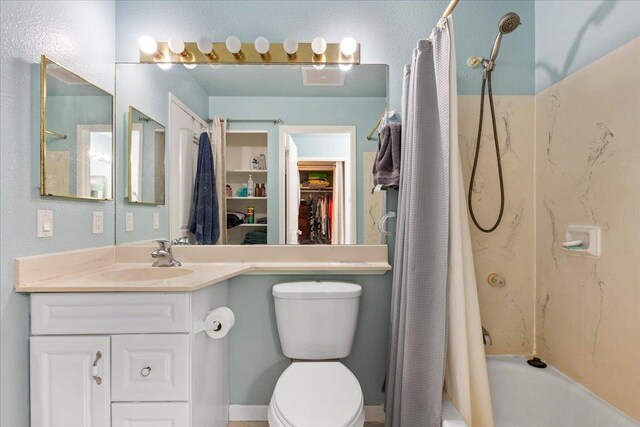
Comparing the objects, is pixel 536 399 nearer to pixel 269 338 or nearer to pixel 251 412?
pixel 269 338

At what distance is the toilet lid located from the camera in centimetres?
116

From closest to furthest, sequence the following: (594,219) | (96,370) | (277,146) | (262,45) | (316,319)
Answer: (96,370) → (594,219) → (316,319) → (262,45) → (277,146)

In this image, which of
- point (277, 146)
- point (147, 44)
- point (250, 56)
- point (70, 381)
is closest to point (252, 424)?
point (70, 381)

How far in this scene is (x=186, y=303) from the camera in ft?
4.09

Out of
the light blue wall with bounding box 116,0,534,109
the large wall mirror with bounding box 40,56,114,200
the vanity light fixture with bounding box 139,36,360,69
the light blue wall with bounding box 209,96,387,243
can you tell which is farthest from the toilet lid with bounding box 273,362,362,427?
the vanity light fixture with bounding box 139,36,360,69

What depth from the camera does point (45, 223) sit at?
1.31 meters

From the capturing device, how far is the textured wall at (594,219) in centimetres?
118

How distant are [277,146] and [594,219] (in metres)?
1.47

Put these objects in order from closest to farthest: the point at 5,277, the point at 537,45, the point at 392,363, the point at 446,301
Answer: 1. the point at 5,277
2. the point at 446,301
3. the point at 392,363
4. the point at 537,45

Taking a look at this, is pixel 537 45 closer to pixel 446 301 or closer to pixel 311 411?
pixel 446 301

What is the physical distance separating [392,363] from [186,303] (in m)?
0.97

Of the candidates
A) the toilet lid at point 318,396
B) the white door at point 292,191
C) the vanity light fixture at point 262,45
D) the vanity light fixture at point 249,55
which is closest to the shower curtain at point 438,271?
the toilet lid at point 318,396

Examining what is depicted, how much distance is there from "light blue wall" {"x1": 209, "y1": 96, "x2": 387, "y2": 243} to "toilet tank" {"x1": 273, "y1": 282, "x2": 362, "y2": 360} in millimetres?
339

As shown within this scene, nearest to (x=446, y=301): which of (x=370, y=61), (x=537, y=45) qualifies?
(x=370, y=61)
